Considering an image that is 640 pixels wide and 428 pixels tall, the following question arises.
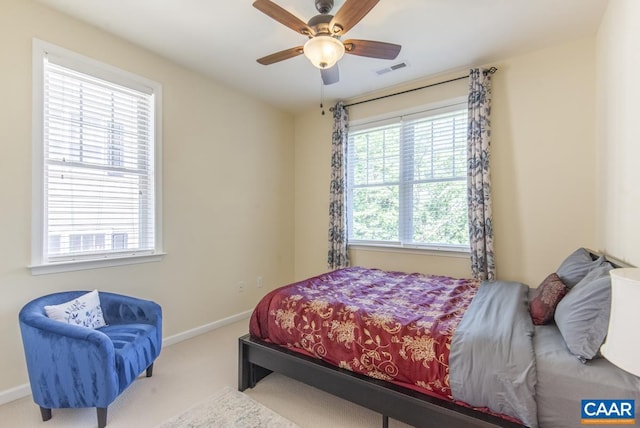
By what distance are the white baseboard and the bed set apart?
3.94 feet

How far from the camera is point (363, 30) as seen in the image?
254 centimetres

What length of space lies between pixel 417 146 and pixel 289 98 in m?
1.78

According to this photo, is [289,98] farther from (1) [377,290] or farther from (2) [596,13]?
(2) [596,13]

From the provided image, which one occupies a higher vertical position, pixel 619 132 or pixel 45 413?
pixel 619 132

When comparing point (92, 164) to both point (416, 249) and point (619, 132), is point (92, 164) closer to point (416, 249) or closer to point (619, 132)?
point (416, 249)

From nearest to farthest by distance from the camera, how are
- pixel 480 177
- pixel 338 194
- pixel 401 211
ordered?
pixel 480 177 < pixel 401 211 < pixel 338 194

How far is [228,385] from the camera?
2.28m

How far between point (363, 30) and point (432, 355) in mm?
2492

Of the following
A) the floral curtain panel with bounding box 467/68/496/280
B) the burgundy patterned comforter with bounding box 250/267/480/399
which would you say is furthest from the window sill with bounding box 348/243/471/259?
the burgundy patterned comforter with bounding box 250/267/480/399

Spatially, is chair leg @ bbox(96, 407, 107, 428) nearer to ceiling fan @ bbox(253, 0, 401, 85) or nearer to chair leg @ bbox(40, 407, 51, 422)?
chair leg @ bbox(40, 407, 51, 422)

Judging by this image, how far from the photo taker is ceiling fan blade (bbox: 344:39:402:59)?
82.3 inches

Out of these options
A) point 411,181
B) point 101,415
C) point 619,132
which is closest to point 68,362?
point 101,415

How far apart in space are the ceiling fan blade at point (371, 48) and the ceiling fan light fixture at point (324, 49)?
0.14 metres

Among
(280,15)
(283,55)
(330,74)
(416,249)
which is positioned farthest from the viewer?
(416,249)
